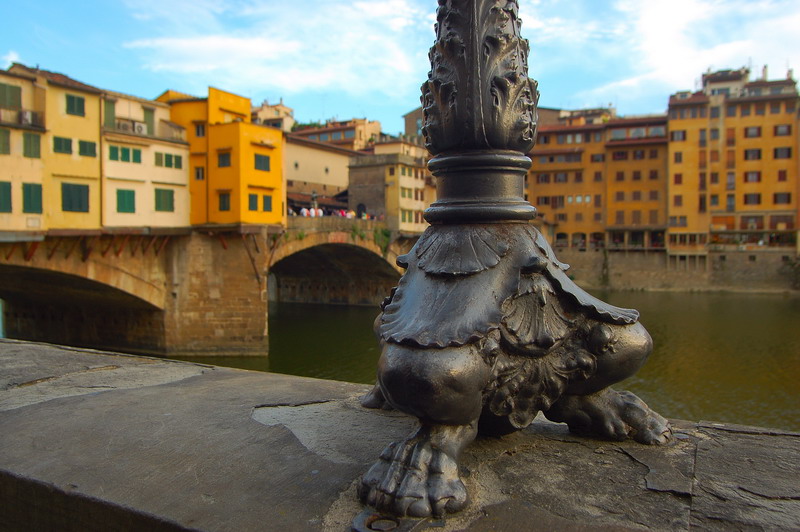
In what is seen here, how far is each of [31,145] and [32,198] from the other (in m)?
1.29

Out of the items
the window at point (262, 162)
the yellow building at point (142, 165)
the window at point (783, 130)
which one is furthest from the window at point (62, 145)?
the window at point (783, 130)

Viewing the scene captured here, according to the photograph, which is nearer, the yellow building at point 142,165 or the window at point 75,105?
the window at point 75,105

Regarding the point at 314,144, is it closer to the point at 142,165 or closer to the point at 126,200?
the point at 142,165

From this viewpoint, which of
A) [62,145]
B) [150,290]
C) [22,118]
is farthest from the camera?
[150,290]

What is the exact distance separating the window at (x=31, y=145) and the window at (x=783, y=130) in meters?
40.8

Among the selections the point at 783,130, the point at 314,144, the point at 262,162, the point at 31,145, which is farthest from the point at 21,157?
the point at 783,130

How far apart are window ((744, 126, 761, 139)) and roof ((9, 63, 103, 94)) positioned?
125 ft

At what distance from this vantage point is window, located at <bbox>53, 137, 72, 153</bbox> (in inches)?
666

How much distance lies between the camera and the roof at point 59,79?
16742mm

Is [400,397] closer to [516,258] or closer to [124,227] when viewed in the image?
[516,258]

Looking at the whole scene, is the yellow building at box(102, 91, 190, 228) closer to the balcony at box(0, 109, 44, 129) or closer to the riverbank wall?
the balcony at box(0, 109, 44, 129)

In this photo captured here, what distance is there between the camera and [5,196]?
1582cm

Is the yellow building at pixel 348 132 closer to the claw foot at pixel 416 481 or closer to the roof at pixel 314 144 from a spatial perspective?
the roof at pixel 314 144

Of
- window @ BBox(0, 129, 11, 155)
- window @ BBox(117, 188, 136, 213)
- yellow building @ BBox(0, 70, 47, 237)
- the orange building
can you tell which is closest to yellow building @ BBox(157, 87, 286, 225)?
window @ BBox(117, 188, 136, 213)
